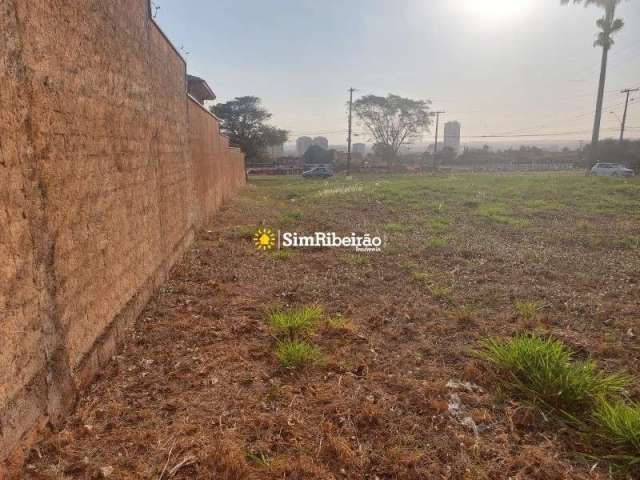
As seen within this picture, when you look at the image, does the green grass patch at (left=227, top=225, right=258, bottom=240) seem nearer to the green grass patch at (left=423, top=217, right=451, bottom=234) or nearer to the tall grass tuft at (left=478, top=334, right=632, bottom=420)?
the green grass patch at (left=423, top=217, right=451, bottom=234)

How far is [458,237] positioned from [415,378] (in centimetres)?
483

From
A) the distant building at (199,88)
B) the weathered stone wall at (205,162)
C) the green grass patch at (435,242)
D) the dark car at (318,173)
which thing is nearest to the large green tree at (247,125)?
the dark car at (318,173)

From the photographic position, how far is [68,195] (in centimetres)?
211

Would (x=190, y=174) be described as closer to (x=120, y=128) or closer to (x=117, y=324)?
(x=120, y=128)

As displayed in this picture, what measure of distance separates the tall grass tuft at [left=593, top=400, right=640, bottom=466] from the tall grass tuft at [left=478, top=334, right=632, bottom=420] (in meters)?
0.14


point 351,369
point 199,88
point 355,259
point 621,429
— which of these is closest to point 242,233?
point 355,259

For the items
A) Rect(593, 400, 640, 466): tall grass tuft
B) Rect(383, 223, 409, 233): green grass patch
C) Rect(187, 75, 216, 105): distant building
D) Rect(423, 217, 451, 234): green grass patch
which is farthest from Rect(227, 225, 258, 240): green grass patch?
Rect(187, 75, 216, 105): distant building

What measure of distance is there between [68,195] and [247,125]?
3535 cm

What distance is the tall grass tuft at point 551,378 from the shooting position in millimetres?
2250

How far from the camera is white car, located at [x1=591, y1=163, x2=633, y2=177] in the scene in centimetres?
2217

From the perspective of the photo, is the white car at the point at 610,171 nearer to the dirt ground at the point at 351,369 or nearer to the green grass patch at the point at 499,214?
the green grass patch at the point at 499,214

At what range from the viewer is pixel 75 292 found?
86.1 inches

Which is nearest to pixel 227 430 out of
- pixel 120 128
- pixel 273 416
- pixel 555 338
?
pixel 273 416

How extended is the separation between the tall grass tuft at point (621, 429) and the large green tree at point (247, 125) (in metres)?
35.3
